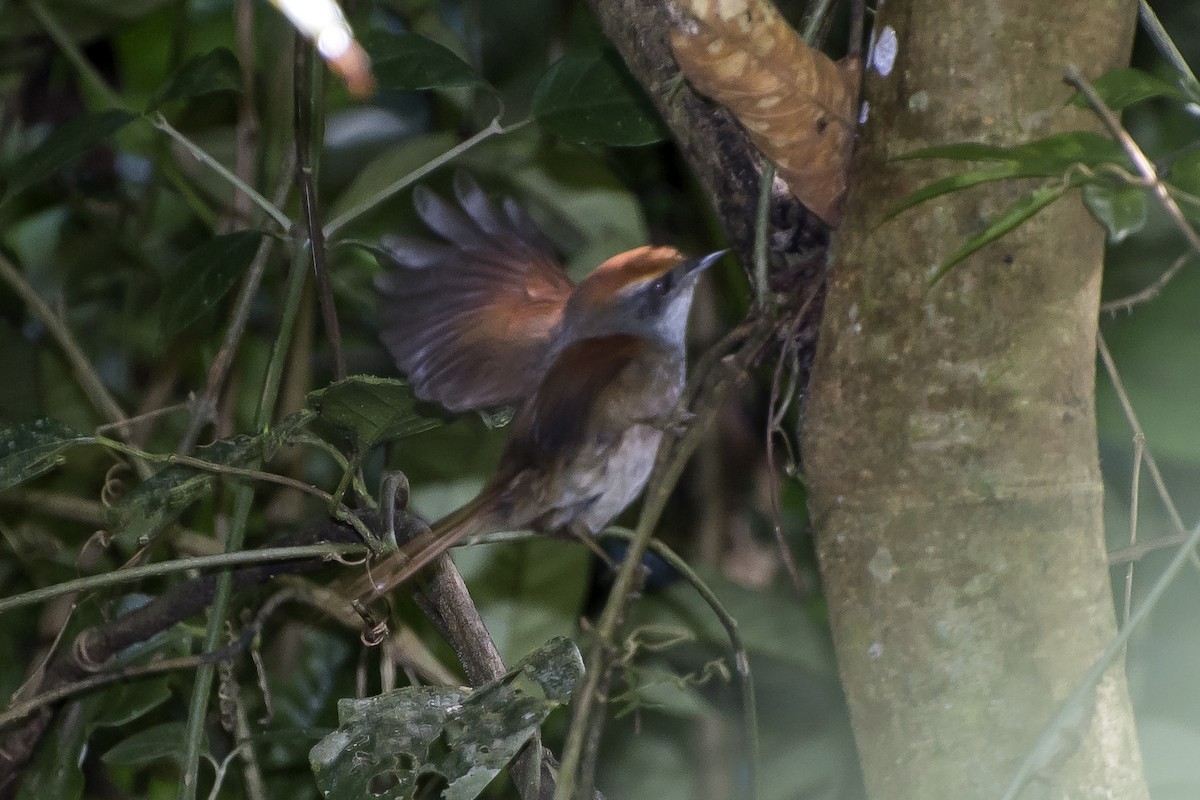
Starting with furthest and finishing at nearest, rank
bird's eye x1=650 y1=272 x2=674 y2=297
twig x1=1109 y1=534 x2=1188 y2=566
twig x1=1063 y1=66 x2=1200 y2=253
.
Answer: bird's eye x1=650 y1=272 x2=674 y2=297 → twig x1=1109 y1=534 x2=1188 y2=566 → twig x1=1063 y1=66 x2=1200 y2=253

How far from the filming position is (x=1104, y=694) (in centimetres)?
76

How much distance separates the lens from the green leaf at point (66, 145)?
1.25 meters

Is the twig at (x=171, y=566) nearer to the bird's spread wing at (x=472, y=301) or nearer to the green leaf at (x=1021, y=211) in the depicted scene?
the bird's spread wing at (x=472, y=301)

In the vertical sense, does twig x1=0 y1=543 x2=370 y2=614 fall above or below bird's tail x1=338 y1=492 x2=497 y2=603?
above

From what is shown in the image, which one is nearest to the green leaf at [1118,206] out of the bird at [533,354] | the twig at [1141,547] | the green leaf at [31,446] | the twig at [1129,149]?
the twig at [1129,149]

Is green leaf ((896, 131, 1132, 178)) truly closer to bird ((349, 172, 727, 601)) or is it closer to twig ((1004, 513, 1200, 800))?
twig ((1004, 513, 1200, 800))

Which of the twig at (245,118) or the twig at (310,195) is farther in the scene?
the twig at (245,118)

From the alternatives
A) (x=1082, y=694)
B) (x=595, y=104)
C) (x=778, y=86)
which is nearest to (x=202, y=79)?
(x=595, y=104)

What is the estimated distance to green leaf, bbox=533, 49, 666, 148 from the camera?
1.23 m

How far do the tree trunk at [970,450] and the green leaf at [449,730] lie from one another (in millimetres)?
245

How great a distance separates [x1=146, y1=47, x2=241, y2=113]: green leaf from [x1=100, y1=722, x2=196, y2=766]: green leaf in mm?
692

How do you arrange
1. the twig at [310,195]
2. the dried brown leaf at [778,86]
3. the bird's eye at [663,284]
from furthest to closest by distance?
the bird's eye at [663,284] < the twig at [310,195] < the dried brown leaf at [778,86]

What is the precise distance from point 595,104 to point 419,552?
53 cm

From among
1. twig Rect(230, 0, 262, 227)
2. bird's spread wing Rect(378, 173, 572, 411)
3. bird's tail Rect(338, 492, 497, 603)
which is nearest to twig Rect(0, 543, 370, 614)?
bird's tail Rect(338, 492, 497, 603)
